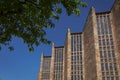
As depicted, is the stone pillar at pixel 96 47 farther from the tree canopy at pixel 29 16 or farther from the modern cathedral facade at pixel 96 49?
the tree canopy at pixel 29 16

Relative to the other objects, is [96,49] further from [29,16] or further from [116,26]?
[29,16]

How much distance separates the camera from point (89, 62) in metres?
48.8

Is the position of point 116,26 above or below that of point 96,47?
above

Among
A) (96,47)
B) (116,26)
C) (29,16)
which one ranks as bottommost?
(29,16)

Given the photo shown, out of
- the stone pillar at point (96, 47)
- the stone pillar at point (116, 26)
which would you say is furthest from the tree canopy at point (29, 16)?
the stone pillar at point (116, 26)

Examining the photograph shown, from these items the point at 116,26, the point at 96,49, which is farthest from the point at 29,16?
the point at 116,26

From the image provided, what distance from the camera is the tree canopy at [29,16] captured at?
928 centimetres

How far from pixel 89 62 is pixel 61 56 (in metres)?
20.4

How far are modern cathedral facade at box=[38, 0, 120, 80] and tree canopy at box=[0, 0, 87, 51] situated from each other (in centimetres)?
3376

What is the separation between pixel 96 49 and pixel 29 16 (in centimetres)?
3745

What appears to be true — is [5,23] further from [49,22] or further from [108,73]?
[108,73]

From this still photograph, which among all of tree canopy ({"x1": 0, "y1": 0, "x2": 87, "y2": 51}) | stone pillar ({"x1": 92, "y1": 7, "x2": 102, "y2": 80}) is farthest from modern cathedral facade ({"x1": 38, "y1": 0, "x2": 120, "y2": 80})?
tree canopy ({"x1": 0, "y1": 0, "x2": 87, "y2": 51})

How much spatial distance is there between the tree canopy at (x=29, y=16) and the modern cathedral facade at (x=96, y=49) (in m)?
33.8

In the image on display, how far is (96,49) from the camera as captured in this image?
46062 mm
